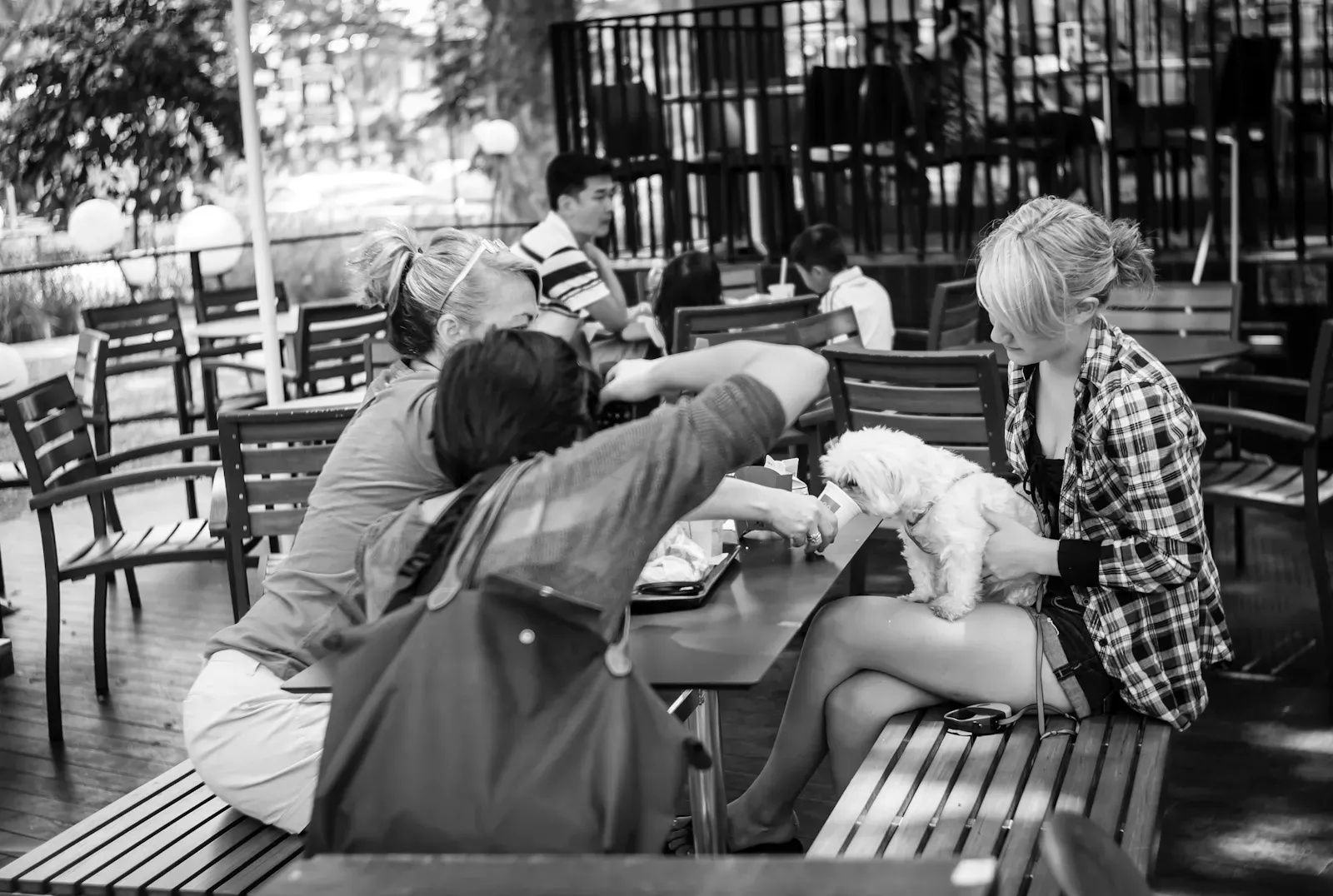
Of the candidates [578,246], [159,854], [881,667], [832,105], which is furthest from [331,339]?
[159,854]

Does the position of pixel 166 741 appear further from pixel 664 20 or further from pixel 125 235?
pixel 125 235

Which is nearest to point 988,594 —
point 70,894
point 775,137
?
point 70,894

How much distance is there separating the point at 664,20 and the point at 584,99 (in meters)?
2.95

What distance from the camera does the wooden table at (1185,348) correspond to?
14.7 feet

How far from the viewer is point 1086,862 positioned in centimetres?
112

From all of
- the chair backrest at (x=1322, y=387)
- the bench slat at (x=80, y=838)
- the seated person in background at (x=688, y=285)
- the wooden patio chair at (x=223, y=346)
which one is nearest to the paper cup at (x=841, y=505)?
the bench slat at (x=80, y=838)

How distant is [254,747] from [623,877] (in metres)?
1.04

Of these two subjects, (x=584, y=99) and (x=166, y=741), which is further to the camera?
(x=584, y=99)

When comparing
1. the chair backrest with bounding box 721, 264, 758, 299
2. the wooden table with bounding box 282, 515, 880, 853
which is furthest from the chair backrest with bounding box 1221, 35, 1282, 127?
the wooden table with bounding box 282, 515, 880, 853

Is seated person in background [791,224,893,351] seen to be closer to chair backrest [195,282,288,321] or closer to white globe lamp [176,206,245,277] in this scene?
chair backrest [195,282,288,321]

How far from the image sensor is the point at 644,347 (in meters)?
5.64

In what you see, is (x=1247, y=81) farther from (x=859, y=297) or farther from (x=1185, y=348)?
(x=1185, y=348)

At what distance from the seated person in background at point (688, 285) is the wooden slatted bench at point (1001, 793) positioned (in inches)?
134

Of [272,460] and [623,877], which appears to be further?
[272,460]
